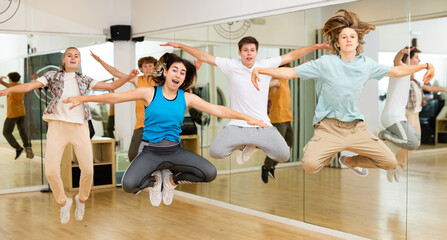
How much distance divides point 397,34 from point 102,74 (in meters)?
5.25

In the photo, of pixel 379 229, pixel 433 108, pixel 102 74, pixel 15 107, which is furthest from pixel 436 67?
pixel 15 107

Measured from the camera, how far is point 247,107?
5523 millimetres

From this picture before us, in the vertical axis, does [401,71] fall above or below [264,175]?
above

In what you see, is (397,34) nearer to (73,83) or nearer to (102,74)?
(73,83)

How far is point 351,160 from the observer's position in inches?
201

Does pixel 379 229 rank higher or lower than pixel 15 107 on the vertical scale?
lower

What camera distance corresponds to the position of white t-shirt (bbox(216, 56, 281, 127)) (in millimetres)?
5523

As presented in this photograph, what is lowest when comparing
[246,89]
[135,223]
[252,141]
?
[135,223]

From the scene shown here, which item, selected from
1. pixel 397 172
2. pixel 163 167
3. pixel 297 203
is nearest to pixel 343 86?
pixel 397 172

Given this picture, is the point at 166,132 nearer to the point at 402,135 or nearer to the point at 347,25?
the point at 347,25

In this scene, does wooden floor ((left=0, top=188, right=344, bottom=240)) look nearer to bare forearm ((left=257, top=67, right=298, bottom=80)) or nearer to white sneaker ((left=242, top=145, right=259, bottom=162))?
Answer: white sneaker ((left=242, top=145, right=259, bottom=162))

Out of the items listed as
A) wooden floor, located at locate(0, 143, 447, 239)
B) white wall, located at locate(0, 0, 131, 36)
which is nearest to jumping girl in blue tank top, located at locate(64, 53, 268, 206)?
wooden floor, located at locate(0, 143, 447, 239)

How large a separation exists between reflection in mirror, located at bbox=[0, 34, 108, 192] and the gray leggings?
437 cm

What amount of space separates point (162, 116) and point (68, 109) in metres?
1.14
